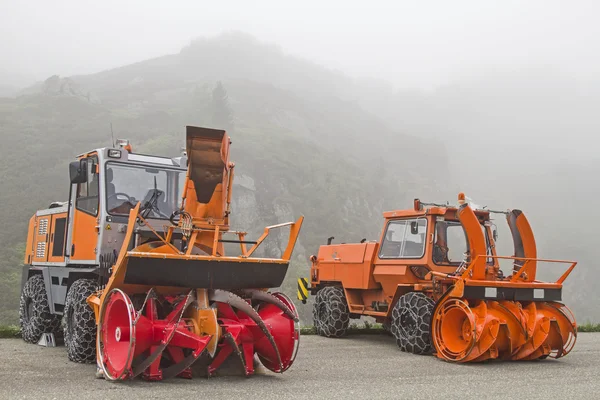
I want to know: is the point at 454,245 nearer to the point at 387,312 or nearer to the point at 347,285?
the point at 387,312

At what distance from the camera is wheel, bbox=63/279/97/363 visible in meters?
9.00

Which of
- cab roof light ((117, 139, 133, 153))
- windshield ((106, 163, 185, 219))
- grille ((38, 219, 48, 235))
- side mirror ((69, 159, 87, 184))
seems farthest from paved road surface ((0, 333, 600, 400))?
cab roof light ((117, 139, 133, 153))

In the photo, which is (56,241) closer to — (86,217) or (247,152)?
(86,217)

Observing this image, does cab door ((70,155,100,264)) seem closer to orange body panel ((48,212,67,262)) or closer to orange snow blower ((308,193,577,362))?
orange body panel ((48,212,67,262))

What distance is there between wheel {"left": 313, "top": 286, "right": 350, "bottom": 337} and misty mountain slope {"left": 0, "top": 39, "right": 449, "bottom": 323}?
75.4ft

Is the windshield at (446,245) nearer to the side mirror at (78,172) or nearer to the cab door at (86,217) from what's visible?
the cab door at (86,217)

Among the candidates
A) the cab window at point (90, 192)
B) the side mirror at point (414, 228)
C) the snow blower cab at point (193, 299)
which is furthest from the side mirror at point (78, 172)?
the side mirror at point (414, 228)

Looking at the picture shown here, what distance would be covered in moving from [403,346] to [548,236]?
4383 inches

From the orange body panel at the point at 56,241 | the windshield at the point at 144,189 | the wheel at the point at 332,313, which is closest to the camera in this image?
the windshield at the point at 144,189

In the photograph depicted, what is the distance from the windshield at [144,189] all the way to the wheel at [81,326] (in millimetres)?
1202

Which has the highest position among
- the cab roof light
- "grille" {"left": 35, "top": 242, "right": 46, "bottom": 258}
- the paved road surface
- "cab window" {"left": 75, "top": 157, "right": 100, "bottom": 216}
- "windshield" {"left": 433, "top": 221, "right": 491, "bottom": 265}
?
the cab roof light

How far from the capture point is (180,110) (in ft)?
341

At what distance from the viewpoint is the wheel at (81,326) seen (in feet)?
29.5

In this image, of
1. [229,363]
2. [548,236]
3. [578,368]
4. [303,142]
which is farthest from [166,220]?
[548,236]
